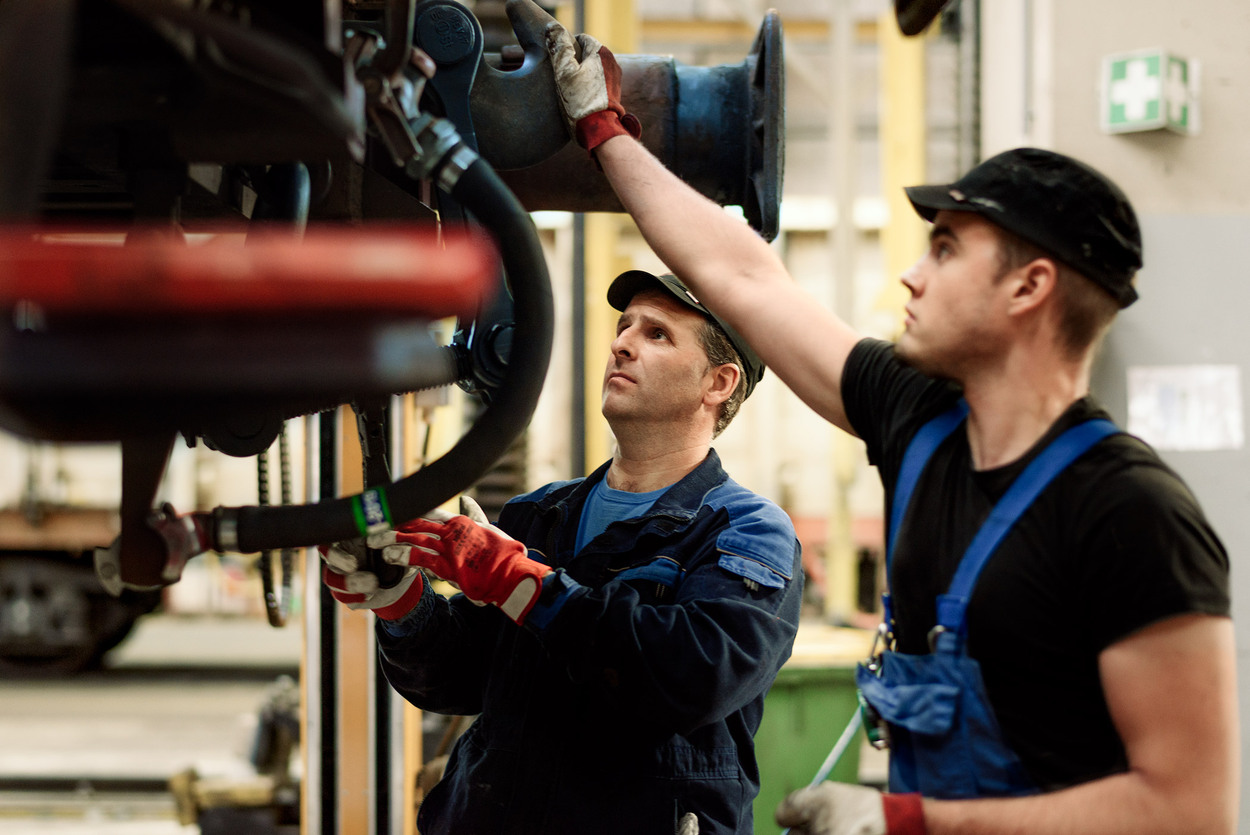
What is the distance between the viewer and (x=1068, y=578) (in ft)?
3.79

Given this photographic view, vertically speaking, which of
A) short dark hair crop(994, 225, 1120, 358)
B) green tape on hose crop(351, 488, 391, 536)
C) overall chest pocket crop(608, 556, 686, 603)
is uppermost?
short dark hair crop(994, 225, 1120, 358)

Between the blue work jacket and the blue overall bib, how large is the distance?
0.30 metres

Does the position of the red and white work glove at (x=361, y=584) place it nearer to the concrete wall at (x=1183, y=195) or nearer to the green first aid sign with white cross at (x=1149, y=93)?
the concrete wall at (x=1183, y=195)

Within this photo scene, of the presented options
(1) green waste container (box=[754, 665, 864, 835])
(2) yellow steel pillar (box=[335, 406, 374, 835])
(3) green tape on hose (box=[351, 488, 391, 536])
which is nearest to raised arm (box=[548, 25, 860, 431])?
(3) green tape on hose (box=[351, 488, 391, 536])

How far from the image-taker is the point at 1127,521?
1.11 m

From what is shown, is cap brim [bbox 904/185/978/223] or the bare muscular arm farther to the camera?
the bare muscular arm

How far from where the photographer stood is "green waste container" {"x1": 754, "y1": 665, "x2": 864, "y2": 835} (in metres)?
3.21

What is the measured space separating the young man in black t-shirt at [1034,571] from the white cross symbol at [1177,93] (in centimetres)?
252

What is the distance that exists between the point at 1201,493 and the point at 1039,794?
2.57m

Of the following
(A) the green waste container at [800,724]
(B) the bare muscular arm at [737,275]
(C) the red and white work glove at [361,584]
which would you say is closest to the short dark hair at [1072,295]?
(B) the bare muscular arm at [737,275]

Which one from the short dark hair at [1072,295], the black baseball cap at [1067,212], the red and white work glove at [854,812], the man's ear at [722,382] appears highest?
the black baseball cap at [1067,212]

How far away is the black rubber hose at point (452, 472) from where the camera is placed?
43.9 inches

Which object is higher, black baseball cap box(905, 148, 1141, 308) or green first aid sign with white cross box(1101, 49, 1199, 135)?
green first aid sign with white cross box(1101, 49, 1199, 135)

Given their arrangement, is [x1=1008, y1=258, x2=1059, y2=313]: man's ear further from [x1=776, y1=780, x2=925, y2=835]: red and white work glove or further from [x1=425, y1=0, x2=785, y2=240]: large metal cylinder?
[x1=776, y1=780, x2=925, y2=835]: red and white work glove
